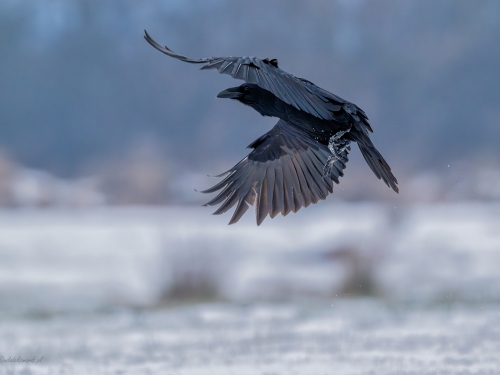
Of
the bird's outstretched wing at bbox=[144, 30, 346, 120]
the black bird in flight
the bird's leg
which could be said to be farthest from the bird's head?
the bird's leg

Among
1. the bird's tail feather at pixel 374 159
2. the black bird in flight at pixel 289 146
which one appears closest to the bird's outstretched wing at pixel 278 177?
the black bird in flight at pixel 289 146

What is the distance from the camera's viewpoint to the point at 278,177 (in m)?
2.32

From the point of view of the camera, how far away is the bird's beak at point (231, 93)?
1.96 m

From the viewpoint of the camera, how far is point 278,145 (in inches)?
94.0

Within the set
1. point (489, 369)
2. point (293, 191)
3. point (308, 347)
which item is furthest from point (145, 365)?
point (489, 369)

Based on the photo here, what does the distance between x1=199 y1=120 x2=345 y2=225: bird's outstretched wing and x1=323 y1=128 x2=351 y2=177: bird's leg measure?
0.7 inches

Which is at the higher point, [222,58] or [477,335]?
[222,58]

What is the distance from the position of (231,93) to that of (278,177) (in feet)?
1.61

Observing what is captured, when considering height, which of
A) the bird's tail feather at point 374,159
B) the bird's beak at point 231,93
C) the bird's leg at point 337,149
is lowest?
the bird's tail feather at point 374,159

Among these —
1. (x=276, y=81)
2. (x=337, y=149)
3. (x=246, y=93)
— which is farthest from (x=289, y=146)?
(x=276, y=81)

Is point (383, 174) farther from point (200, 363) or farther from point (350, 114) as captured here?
point (200, 363)

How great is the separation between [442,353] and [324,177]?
121 cm

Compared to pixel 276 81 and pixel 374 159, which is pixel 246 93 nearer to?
pixel 276 81

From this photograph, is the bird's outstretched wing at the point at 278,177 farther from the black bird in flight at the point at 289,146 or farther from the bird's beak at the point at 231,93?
the bird's beak at the point at 231,93
